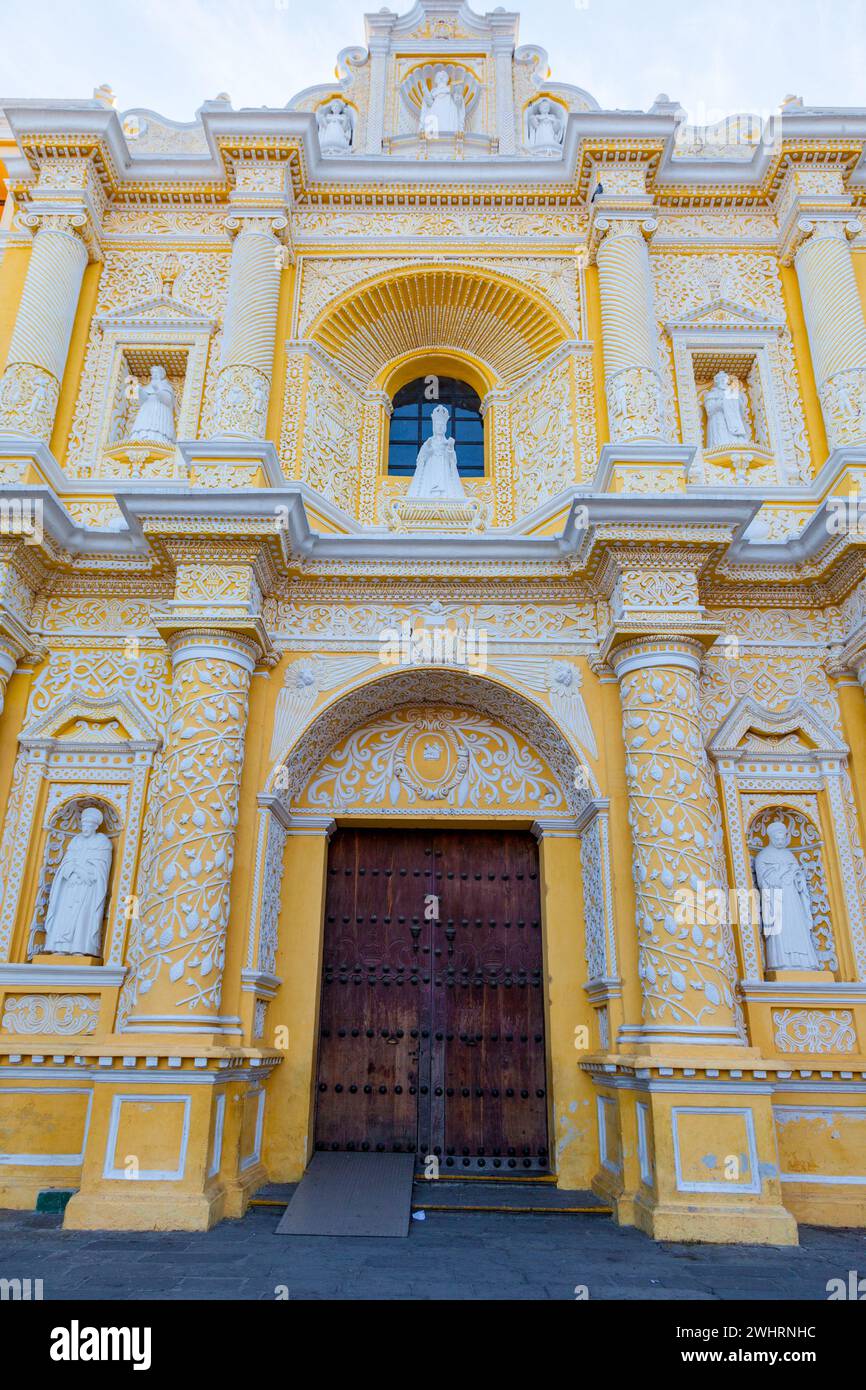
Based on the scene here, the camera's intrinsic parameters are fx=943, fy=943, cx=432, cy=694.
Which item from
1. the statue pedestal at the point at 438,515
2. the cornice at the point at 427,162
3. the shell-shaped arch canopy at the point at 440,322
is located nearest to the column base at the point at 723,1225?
the statue pedestal at the point at 438,515

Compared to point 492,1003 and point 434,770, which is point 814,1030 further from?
point 434,770

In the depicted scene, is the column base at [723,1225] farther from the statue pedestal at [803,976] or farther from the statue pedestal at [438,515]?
the statue pedestal at [438,515]

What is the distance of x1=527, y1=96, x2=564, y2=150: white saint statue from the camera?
359 inches

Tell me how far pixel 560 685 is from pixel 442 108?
607cm

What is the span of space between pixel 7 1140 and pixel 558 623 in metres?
5.16

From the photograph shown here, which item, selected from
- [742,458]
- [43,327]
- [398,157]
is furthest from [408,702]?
[398,157]

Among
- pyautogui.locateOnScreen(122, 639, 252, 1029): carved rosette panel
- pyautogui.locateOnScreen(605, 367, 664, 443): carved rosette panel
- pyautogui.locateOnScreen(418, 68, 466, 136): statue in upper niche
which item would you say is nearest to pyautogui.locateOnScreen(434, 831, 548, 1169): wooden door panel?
pyautogui.locateOnScreen(122, 639, 252, 1029): carved rosette panel

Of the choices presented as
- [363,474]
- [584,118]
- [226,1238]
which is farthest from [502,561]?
[226,1238]

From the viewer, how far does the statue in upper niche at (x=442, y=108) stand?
29.8 feet

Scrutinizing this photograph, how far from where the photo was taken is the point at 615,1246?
4996mm

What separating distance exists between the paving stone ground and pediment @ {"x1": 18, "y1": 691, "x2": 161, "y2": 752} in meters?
3.08

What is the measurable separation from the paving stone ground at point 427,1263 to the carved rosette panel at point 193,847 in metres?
1.27

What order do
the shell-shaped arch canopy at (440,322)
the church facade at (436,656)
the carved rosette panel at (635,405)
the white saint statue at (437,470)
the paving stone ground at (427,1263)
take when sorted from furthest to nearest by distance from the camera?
the shell-shaped arch canopy at (440,322), the white saint statue at (437,470), the carved rosette panel at (635,405), the church facade at (436,656), the paving stone ground at (427,1263)

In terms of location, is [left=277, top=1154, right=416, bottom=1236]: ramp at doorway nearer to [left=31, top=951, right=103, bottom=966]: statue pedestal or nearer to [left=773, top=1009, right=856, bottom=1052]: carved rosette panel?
[left=31, top=951, right=103, bottom=966]: statue pedestal
